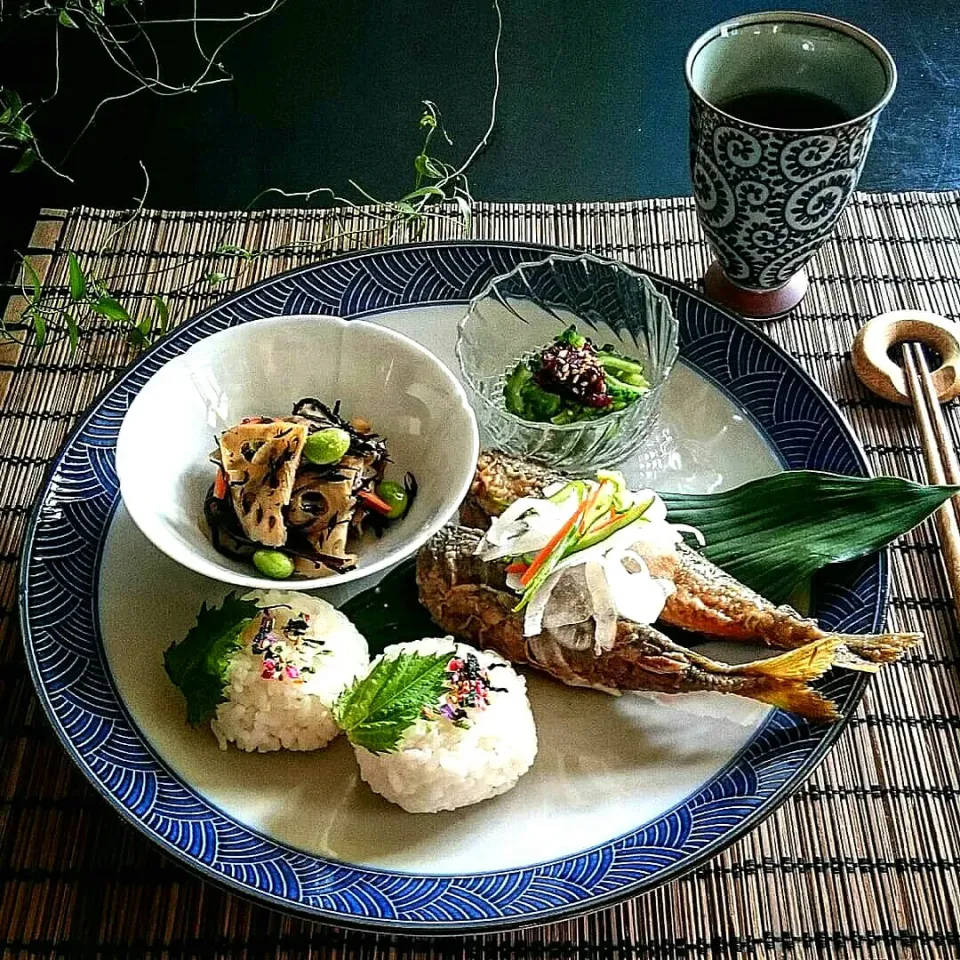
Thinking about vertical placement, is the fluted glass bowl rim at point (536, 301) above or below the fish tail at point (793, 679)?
above

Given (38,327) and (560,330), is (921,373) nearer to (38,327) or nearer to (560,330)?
(560,330)

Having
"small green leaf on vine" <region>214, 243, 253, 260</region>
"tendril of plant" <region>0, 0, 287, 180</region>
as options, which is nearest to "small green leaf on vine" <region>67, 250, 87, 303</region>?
"small green leaf on vine" <region>214, 243, 253, 260</region>

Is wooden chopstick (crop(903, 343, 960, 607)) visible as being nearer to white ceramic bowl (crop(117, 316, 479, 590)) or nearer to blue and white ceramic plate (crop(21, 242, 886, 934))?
blue and white ceramic plate (crop(21, 242, 886, 934))

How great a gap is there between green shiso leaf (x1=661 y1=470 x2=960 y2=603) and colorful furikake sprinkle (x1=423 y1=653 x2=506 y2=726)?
1.53 feet

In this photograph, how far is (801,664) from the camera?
5.41 feet

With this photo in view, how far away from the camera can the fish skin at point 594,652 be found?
166 centimetres

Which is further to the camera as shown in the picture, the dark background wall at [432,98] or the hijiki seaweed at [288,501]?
the dark background wall at [432,98]

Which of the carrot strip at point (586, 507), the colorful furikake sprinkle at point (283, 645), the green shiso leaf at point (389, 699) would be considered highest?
the carrot strip at point (586, 507)

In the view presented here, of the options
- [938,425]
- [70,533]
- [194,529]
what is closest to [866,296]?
[938,425]

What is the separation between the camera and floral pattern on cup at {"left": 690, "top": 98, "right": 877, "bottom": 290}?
204 cm

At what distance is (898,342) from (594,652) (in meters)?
1.07

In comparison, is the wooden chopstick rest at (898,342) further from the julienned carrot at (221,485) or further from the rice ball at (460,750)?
the julienned carrot at (221,485)

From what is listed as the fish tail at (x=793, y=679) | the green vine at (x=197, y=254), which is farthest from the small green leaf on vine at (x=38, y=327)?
the fish tail at (x=793, y=679)

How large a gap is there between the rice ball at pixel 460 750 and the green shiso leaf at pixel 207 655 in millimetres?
237
